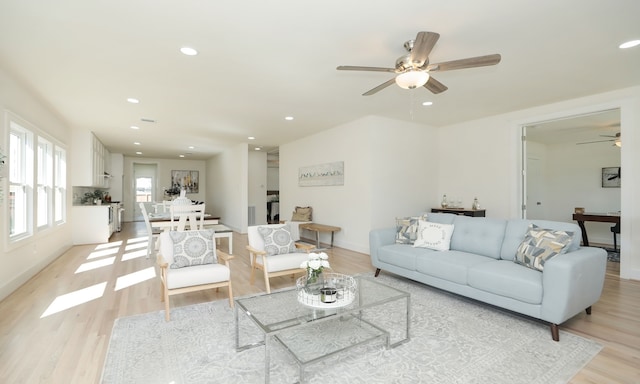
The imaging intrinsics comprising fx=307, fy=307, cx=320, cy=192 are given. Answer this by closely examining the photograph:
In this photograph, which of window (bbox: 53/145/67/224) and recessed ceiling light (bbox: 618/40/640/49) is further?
window (bbox: 53/145/67/224)

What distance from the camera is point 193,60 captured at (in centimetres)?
321

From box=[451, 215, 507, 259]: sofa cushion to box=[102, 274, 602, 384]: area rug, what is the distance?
799 millimetres

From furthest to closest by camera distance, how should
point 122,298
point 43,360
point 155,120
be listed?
1. point 155,120
2. point 122,298
3. point 43,360

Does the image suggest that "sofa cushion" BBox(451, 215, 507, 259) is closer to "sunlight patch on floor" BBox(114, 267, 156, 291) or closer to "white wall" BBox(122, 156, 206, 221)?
"sunlight patch on floor" BBox(114, 267, 156, 291)

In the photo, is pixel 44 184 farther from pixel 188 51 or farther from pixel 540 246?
pixel 540 246

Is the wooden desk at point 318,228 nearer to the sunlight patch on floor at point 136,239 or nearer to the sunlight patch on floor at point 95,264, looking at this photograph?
the sunlight patch on floor at point 95,264

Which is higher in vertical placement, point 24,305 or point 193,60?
point 193,60

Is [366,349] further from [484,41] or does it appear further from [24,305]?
[24,305]

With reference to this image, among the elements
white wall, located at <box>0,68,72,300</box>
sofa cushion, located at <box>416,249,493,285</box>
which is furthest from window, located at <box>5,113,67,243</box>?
sofa cushion, located at <box>416,249,493,285</box>

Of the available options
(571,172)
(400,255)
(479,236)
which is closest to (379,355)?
(400,255)

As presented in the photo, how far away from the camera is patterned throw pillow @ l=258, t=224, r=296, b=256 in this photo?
3.83 metres

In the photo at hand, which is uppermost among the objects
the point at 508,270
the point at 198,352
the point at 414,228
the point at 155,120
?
the point at 155,120

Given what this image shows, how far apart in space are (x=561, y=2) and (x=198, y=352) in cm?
373

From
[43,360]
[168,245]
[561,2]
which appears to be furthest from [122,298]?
[561,2]
